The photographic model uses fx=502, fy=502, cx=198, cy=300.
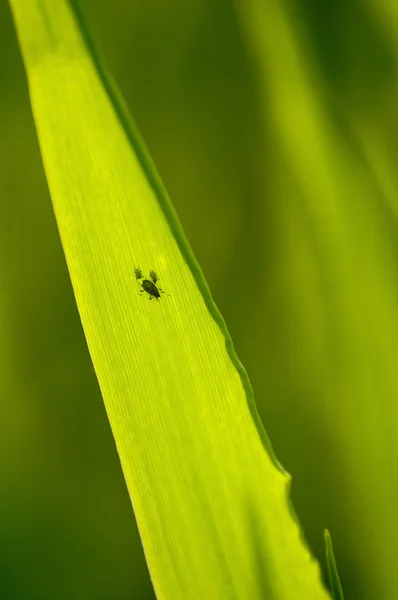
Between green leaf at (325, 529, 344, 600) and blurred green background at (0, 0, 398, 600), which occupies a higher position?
blurred green background at (0, 0, 398, 600)

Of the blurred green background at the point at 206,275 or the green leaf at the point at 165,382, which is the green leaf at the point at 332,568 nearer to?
the green leaf at the point at 165,382

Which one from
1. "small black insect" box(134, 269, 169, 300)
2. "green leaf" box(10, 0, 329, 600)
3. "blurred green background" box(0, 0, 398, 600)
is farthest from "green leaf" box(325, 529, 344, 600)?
"blurred green background" box(0, 0, 398, 600)

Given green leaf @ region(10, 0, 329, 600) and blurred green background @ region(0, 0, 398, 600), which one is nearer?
green leaf @ region(10, 0, 329, 600)

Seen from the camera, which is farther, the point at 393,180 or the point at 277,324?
the point at 277,324

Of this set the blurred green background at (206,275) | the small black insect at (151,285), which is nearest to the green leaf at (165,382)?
the small black insect at (151,285)

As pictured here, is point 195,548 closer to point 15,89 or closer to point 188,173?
point 188,173

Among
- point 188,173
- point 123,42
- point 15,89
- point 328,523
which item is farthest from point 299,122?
point 328,523

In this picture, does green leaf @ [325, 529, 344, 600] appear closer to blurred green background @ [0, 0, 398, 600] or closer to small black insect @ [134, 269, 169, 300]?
small black insect @ [134, 269, 169, 300]
